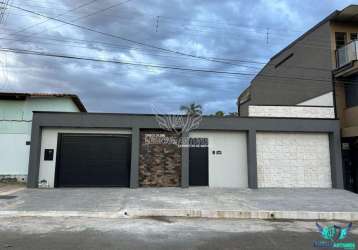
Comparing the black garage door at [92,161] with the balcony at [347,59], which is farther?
the balcony at [347,59]

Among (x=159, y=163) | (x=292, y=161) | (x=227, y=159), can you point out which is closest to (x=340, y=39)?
(x=292, y=161)

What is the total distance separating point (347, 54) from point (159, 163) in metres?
12.1

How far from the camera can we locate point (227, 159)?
46.8 ft

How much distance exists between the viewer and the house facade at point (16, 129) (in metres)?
14.5

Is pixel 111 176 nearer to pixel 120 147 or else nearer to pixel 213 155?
pixel 120 147

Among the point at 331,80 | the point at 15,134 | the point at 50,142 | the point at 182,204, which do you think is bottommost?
the point at 182,204

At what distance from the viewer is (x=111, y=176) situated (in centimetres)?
1346

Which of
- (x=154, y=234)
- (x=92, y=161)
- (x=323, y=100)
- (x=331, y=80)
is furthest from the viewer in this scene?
(x=323, y=100)

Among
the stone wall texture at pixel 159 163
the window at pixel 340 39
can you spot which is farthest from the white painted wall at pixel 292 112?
the stone wall texture at pixel 159 163

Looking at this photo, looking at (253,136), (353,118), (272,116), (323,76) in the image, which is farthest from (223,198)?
(323,76)

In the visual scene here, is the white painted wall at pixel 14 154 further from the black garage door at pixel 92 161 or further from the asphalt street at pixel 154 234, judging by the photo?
the asphalt street at pixel 154 234

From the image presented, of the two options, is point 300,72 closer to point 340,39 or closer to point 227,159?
point 340,39

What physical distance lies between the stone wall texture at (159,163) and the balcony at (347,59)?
33.5ft

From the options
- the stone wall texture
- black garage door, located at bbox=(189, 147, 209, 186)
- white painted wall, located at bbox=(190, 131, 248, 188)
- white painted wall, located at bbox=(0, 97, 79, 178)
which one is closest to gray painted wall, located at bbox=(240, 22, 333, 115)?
white painted wall, located at bbox=(190, 131, 248, 188)
